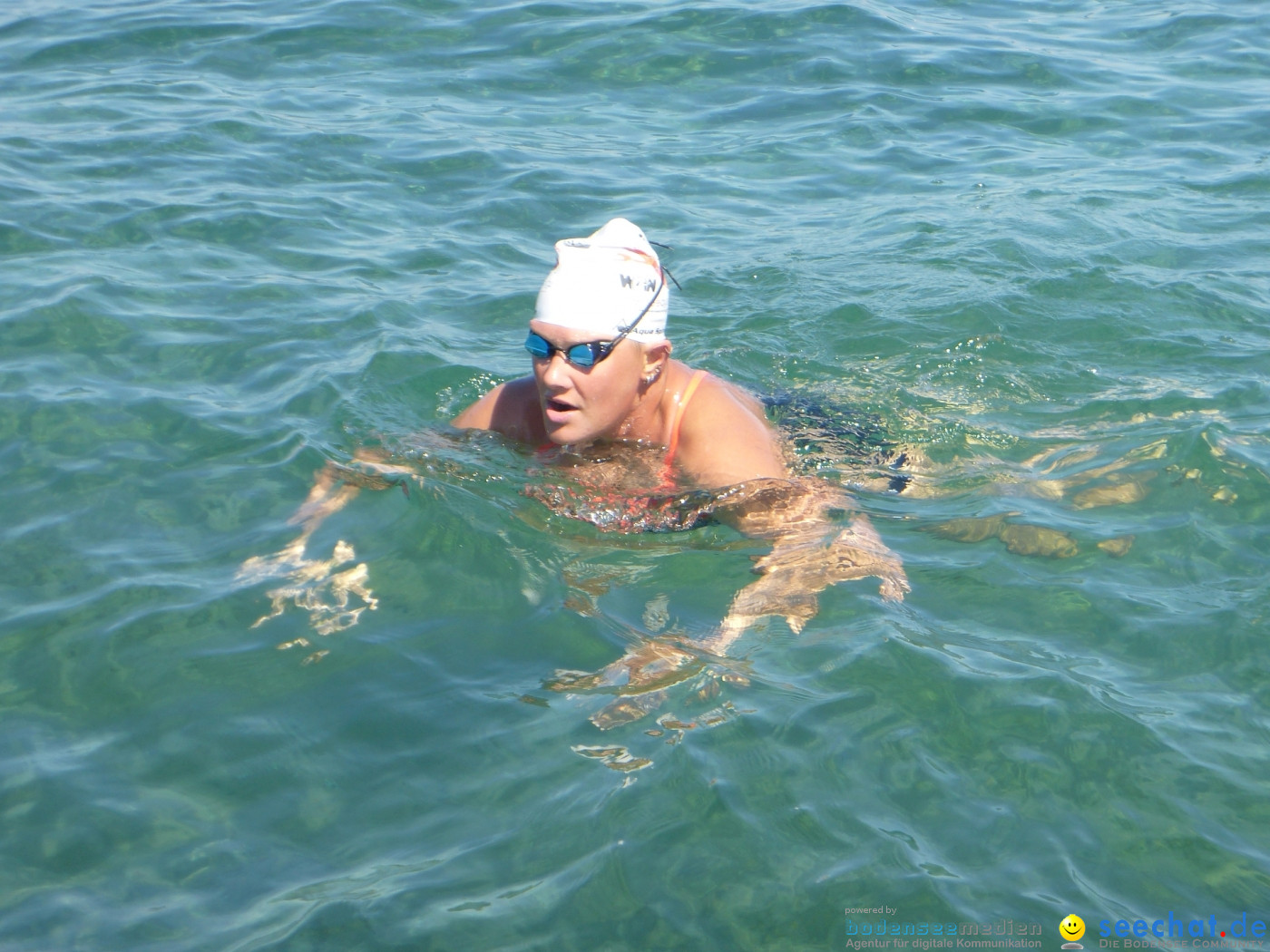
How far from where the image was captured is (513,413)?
5215 mm

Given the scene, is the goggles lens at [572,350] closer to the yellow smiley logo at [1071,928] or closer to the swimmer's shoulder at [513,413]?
the swimmer's shoulder at [513,413]

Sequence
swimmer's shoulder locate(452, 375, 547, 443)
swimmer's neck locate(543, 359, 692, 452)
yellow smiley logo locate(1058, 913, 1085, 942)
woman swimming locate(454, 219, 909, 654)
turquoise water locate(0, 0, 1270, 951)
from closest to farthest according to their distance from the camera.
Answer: yellow smiley logo locate(1058, 913, 1085, 942), turquoise water locate(0, 0, 1270, 951), woman swimming locate(454, 219, 909, 654), swimmer's neck locate(543, 359, 692, 452), swimmer's shoulder locate(452, 375, 547, 443)

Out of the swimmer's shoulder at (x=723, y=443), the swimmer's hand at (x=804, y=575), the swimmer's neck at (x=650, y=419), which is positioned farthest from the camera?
the swimmer's neck at (x=650, y=419)

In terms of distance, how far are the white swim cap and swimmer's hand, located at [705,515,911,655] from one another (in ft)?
3.37

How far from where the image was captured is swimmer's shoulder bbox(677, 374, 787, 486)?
15.3 ft

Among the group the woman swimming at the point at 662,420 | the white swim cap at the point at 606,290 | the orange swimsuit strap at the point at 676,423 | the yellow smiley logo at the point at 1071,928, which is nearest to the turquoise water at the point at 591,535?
the yellow smiley logo at the point at 1071,928

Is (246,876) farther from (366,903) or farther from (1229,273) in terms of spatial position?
(1229,273)

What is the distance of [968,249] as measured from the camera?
7.75 m

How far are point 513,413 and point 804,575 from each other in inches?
61.0

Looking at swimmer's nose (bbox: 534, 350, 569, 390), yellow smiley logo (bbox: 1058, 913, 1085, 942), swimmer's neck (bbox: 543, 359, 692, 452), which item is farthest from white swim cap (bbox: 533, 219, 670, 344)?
yellow smiley logo (bbox: 1058, 913, 1085, 942)

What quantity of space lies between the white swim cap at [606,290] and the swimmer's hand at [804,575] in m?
1.03

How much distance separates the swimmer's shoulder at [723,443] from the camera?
4.68 meters

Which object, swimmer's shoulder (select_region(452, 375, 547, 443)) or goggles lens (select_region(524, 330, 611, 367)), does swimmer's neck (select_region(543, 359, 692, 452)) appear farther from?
goggles lens (select_region(524, 330, 611, 367))

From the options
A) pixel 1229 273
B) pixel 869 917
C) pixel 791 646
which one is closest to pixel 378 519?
pixel 791 646
